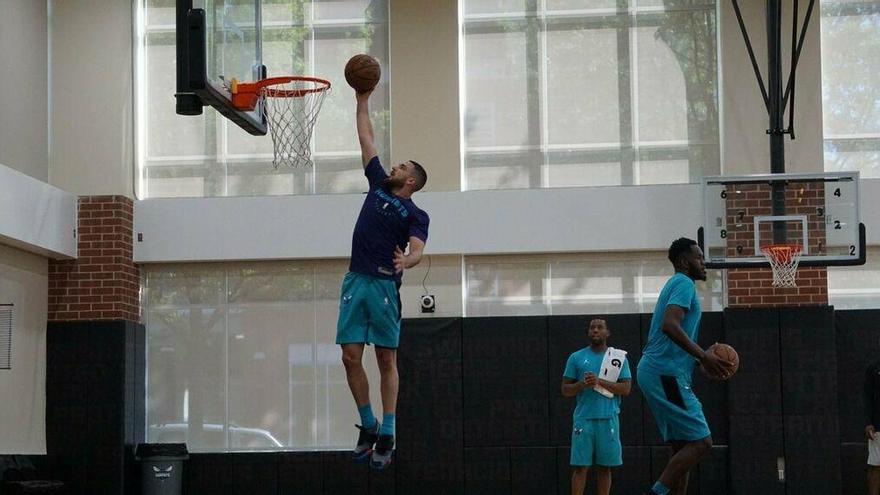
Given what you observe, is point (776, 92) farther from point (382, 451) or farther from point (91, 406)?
point (91, 406)

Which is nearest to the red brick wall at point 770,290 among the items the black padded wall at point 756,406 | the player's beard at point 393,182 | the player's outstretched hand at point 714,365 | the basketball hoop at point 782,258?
the black padded wall at point 756,406

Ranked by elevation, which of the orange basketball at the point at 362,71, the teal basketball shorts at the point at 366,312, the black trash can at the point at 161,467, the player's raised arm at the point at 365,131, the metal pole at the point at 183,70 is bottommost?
the black trash can at the point at 161,467

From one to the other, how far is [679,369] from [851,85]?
798 centimetres

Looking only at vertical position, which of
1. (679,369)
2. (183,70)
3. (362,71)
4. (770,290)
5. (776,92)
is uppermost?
(776,92)

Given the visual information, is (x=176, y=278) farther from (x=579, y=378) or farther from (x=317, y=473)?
(x=579, y=378)

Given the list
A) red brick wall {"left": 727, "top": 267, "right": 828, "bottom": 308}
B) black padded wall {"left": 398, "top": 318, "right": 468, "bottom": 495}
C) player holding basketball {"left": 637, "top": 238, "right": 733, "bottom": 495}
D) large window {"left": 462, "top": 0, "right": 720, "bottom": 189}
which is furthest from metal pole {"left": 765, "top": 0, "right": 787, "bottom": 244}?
player holding basketball {"left": 637, "top": 238, "right": 733, "bottom": 495}

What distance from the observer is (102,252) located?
1609 cm

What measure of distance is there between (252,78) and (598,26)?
648 cm

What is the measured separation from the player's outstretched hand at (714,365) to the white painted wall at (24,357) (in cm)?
893

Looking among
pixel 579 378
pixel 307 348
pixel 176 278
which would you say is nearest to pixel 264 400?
pixel 307 348

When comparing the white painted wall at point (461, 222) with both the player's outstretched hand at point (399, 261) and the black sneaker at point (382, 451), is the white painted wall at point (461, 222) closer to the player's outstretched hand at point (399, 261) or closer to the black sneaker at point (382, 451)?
the player's outstretched hand at point (399, 261)

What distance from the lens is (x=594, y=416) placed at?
12.4 m

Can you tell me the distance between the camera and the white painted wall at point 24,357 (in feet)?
49.4

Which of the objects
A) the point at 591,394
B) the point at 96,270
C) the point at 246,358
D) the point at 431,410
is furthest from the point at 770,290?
the point at 96,270
